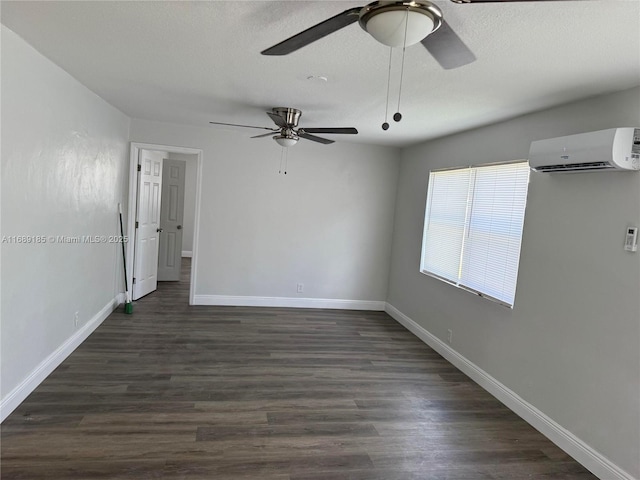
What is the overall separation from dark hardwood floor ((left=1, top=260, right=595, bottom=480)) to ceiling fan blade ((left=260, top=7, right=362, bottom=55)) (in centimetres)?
217

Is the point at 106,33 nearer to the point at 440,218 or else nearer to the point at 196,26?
the point at 196,26

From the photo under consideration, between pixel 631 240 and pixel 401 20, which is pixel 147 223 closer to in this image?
pixel 401 20

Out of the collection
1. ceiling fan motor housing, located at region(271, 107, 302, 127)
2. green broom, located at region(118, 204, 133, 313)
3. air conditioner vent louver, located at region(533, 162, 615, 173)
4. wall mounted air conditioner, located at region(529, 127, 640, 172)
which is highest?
ceiling fan motor housing, located at region(271, 107, 302, 127)

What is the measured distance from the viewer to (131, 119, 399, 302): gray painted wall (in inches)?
209

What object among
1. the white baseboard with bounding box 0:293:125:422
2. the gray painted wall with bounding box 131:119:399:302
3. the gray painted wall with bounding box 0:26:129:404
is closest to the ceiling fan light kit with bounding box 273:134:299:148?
the gray painted wall with bounding box 131:119:399:302

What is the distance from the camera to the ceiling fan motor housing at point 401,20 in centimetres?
126

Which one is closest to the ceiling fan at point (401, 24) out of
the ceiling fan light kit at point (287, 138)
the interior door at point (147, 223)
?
the ceiling fan light kit at point (287, 138)

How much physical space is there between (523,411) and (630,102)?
229 cm

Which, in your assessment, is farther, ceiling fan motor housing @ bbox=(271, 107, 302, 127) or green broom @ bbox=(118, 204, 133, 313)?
green broom @ bbox=(118, 204, 133, 313)

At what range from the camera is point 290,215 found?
18.3 ft

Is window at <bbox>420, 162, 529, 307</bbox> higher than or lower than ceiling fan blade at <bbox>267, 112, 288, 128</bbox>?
lower

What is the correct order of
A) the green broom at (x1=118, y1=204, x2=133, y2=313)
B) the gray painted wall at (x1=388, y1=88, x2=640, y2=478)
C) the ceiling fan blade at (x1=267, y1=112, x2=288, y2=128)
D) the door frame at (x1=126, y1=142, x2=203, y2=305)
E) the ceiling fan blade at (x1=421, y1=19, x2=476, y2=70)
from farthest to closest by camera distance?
the door frame at (x1=126, y1=142, x2=203, y2=305) → the green broom at (x1=118, y1=204, x2=133, y2=313) → the ceiling fan blade at (x1=267, y1=112, x2=288, y2=128) → the gray painted wall at (x1=388, y1=88, x2=640, y2=478) → the ceiling fan blade at (x1=421, y1=19, x2=476, y2=70)

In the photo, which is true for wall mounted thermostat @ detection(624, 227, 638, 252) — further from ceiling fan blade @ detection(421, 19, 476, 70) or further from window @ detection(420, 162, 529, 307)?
ceiling fan blade @ detection(421, 19, 476, 70)

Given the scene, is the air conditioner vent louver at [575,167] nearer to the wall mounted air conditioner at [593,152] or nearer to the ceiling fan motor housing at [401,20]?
the wall mounted air conditioner at [593,152]
